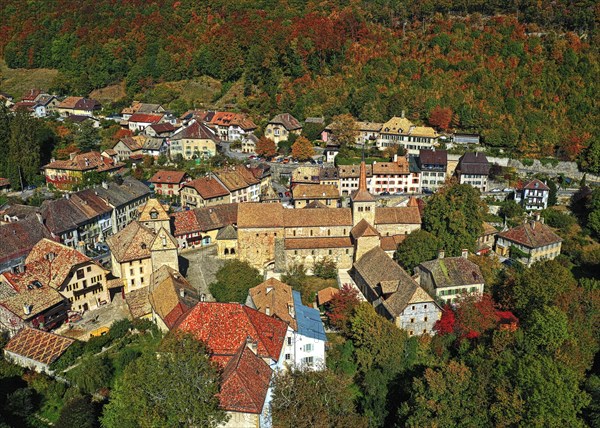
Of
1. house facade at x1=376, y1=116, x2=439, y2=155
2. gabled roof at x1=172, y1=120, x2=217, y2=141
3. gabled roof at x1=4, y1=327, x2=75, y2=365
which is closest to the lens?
gabled roof at x1=4, y1=327, x2=75, y2=365

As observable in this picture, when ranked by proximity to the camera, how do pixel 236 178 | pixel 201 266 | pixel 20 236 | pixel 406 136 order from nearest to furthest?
pixel 20 236
pixel 201 266
pixel 236 178
pixel 406 136

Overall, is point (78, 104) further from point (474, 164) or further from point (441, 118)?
point (474, 164)

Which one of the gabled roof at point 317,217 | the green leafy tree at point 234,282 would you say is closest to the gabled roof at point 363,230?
the gabled roof at point 317,217

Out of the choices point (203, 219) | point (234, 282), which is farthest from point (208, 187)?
point (234, 282)

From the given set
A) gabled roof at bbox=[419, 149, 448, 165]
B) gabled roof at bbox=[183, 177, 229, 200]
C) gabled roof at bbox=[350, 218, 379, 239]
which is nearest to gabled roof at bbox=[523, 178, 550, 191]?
gabled roof at bbox=[419, 149, 448, 165]

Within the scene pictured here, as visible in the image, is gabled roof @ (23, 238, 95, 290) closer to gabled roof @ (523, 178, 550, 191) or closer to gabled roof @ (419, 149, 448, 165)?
gabled roof @ (419, 149, 448, 165)
